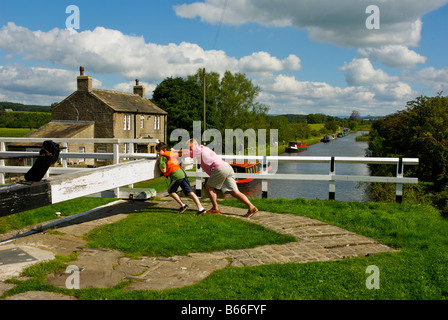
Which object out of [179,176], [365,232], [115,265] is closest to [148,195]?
[179,176]

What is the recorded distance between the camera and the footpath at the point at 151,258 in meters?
4.40

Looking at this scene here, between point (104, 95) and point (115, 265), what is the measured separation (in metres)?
42.4

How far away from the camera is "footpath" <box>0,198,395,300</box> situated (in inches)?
173

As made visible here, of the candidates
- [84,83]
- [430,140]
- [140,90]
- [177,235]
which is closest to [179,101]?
[140,90]

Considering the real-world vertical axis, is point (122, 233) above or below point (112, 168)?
below

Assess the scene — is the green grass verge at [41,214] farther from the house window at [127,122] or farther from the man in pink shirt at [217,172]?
the house window at [127,122]

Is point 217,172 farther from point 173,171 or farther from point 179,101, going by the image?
point 179,101

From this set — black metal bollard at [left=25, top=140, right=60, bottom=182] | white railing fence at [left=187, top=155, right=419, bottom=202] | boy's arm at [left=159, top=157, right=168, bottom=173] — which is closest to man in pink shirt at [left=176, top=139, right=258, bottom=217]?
boy's arm at [left=159, top=157, right=168, bottom=173]

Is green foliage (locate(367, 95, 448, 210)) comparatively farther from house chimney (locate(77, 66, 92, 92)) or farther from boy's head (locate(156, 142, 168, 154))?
house chimney (locate(77, 66, 92, 92))

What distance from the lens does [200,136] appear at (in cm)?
4925

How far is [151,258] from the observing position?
517 centimetres

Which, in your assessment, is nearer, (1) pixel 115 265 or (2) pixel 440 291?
(2) pixel 440 291
